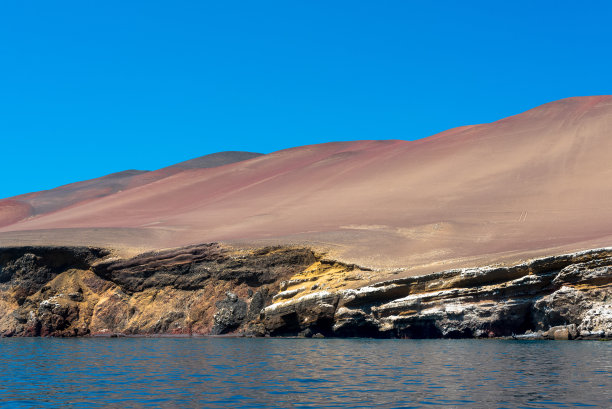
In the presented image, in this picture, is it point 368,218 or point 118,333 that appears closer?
point 118,333

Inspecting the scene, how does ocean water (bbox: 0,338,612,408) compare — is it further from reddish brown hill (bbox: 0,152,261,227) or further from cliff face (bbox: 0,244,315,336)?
reddish brown hill (bbox: 0,152,261,227)

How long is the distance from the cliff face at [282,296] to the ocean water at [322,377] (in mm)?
3259

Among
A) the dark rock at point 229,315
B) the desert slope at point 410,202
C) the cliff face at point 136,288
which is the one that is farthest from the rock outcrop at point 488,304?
the cliff face at point 136,288

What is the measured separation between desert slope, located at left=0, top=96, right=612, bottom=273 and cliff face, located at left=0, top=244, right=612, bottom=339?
2.66 meters

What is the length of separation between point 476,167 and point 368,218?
1694cm

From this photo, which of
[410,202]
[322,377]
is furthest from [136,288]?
[322,377]

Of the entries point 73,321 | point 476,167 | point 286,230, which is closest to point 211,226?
point 286,230

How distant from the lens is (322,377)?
19109mm

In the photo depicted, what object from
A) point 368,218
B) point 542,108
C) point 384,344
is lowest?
point 384,344

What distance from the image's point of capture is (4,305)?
1948 inches

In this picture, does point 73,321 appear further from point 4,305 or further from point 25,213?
point 25,213

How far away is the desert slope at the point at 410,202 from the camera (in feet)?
156

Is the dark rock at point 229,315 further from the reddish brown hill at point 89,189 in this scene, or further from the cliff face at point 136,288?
the reddish brown hill at point 89,189

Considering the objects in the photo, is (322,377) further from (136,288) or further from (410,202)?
(410,202)
